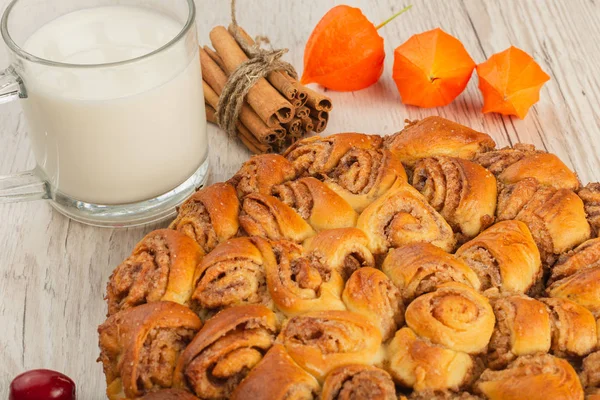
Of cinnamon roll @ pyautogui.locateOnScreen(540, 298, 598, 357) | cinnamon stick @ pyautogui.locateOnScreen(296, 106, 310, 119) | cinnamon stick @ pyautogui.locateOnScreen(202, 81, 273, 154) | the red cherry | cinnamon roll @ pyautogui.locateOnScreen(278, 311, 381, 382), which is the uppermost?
cinnamon roll @ pyautogui.locateOnScreen(540, 298, 598, 357)

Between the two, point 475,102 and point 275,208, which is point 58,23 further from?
point 475,102

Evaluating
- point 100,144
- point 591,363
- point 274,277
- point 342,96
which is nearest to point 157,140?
point 100,144

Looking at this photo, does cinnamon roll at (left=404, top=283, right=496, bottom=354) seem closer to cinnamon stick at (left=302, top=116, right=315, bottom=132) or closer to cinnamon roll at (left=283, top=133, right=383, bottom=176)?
cinnamon roll at (left=283, top=133, right=383, bottom=176)

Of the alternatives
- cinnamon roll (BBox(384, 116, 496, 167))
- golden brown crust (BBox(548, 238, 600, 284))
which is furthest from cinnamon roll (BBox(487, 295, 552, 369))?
cinnamon roll (BBox(384, 116, 496, 167))

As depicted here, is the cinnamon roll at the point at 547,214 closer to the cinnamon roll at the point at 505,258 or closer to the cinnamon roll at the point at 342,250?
the cinnamon roll at the point at 505,258

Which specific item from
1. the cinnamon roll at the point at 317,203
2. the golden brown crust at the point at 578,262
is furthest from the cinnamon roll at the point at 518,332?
the cinnamon roll at the point at 317,203

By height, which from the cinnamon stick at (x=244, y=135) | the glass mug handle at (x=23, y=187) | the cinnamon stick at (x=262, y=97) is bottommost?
the glass mug handle at (x=23, y=187)

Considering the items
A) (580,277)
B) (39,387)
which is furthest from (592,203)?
(39,387)
